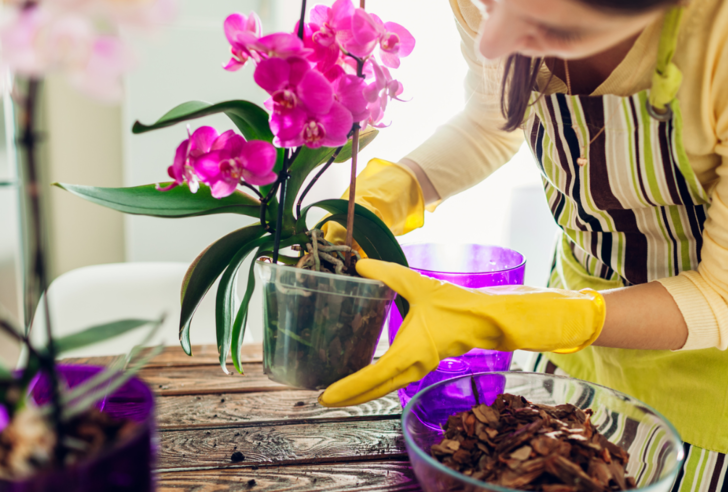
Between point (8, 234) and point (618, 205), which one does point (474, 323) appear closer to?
point (618, 205)

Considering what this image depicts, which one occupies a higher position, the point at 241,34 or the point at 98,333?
the point at 241,34

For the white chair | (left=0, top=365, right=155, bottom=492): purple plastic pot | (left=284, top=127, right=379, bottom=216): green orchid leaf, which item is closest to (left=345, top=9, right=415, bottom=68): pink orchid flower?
(left=284, top=127, right=379, bottom=216): green orchid leaf

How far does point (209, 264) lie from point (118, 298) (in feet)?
2.74

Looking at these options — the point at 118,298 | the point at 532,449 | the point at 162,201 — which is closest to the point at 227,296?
the point at 162,201

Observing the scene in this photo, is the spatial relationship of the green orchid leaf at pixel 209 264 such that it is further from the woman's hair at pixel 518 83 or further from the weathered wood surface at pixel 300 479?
the woman's hair at pixel 518 83

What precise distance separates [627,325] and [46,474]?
0.57 m

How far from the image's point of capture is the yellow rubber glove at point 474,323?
530 mm

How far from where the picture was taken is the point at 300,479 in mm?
527

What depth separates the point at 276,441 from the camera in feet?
1.96

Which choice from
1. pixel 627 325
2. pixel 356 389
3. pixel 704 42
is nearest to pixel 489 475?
pixel 356 389

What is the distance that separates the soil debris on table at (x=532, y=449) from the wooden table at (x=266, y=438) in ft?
Result: 0.31

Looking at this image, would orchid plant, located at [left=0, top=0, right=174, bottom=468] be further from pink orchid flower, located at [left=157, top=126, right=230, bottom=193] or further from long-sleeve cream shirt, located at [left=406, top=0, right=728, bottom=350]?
long-sleeve cream shirt, located at [left=406, top=0, right=728, bottom=350]

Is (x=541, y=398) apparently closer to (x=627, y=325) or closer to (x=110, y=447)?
(x=627, y=325)

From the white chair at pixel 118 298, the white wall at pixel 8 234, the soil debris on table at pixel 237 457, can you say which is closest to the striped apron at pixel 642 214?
the soil debris on table at pixel 237 457
